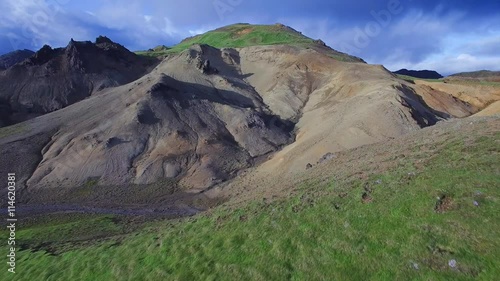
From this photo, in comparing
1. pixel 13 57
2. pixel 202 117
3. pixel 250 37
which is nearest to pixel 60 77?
pixel 202 117

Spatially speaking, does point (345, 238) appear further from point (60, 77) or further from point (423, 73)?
point (423, 73)

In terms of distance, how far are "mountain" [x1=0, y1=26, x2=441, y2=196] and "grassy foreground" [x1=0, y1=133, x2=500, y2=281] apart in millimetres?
27174

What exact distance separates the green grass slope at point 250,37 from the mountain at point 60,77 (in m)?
16.9

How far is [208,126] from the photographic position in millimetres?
64375

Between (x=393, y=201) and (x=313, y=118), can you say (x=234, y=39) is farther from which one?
(x=393, y=201)

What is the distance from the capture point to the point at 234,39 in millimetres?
128375

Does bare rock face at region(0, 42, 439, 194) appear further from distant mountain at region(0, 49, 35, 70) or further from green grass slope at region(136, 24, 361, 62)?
distant mountain at region(0, 49, 35, 70)

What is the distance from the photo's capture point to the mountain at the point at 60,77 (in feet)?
269

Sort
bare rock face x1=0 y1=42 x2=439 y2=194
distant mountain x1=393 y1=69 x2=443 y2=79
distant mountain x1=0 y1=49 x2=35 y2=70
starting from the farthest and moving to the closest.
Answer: distant mountain x1=393 y1=69 x2=443 y2=79 < distant mountain x1=0 y1=49 x2=35 y2=70 < bare rock face x1=0 y1=42 x2=439 y2=194

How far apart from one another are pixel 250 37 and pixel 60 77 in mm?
59261

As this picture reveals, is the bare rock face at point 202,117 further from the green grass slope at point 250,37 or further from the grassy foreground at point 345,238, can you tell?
the grassy foreground at point 345,238

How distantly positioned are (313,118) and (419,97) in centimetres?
2068

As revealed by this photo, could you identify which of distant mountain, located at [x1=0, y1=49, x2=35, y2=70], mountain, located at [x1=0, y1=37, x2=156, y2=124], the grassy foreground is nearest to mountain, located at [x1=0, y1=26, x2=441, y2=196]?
mountain, located at [x1=0, y1=37, x2=156, y2=124]

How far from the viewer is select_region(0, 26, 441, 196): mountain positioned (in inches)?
2106
